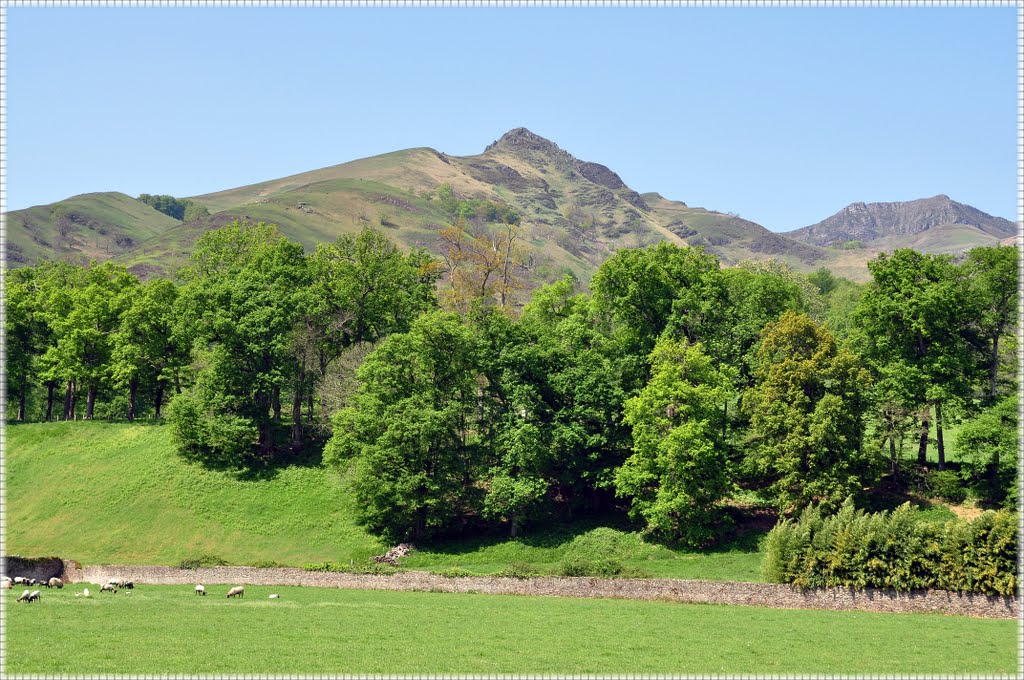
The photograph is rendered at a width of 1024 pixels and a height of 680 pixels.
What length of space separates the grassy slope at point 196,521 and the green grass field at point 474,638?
1182 centimetres

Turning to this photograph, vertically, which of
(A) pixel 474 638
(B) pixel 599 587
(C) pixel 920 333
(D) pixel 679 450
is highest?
(C) pixel 920 333

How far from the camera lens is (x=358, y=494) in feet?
205

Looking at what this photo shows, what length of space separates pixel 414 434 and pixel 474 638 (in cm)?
2669

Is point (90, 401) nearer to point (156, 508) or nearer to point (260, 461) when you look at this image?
point (260, 461)

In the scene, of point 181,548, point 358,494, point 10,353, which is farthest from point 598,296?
point 10,353

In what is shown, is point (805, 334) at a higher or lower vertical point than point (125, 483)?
higher

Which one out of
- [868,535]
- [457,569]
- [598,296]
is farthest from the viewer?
[598,296]

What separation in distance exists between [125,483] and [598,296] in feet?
130

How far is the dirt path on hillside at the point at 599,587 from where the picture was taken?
4456 centimetres

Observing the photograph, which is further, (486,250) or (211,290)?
(486,250)

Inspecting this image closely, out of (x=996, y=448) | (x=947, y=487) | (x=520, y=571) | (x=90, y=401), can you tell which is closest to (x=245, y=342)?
(x=90, y=401)

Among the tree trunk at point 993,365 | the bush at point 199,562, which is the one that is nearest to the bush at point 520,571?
the bush at point 199,562

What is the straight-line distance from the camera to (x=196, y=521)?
6544cm

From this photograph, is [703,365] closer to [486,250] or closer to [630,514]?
[630,514]
